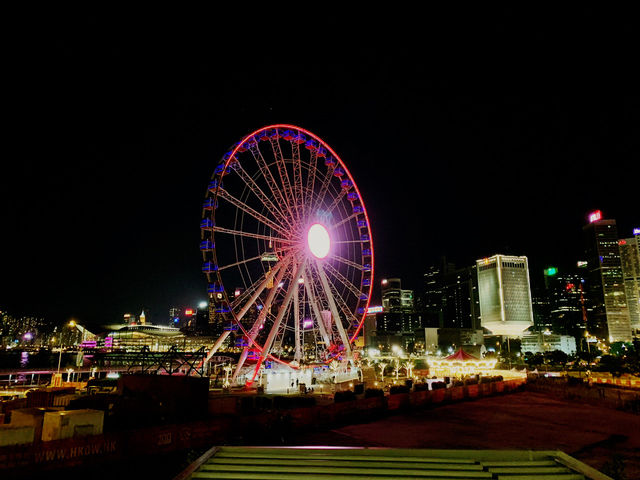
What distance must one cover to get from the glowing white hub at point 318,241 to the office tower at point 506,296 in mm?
133903

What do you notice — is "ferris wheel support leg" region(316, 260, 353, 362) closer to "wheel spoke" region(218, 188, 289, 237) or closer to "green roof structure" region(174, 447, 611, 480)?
"wheel spoke" region(218, 188, 289, 237)

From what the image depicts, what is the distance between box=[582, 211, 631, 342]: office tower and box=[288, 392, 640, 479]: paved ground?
16421 centimetres

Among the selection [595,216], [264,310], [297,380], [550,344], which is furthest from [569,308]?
[264,310]

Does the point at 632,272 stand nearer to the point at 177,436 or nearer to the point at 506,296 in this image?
the point at 506,296

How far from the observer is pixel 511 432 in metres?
17.9

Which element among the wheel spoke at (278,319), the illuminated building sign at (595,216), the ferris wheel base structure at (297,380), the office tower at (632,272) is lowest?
the ferris wheel base structure at (297,380)

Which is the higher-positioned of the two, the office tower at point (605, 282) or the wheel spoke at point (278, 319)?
the office tower at point (605, 282)

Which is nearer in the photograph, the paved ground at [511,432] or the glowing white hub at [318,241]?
the paved ground at [511,432]

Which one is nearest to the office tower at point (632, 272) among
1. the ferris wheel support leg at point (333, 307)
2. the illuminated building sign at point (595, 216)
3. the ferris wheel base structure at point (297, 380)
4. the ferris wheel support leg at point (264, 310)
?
the illuminated building sign at point (595, 216)

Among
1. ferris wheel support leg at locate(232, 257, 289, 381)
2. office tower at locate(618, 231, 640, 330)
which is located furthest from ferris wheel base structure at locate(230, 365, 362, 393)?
office tower at locate(618, 231, 640, 330)

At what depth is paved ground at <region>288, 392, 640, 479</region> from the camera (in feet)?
49.9

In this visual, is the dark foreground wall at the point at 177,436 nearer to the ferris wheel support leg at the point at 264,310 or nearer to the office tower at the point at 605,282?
the ferris wheel support leg at the point at 264,310

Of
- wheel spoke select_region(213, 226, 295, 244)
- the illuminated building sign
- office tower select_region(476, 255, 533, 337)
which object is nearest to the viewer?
wheel spoke select_region(213, 226, 295, 244)

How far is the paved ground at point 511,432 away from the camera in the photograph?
49.9 feet
